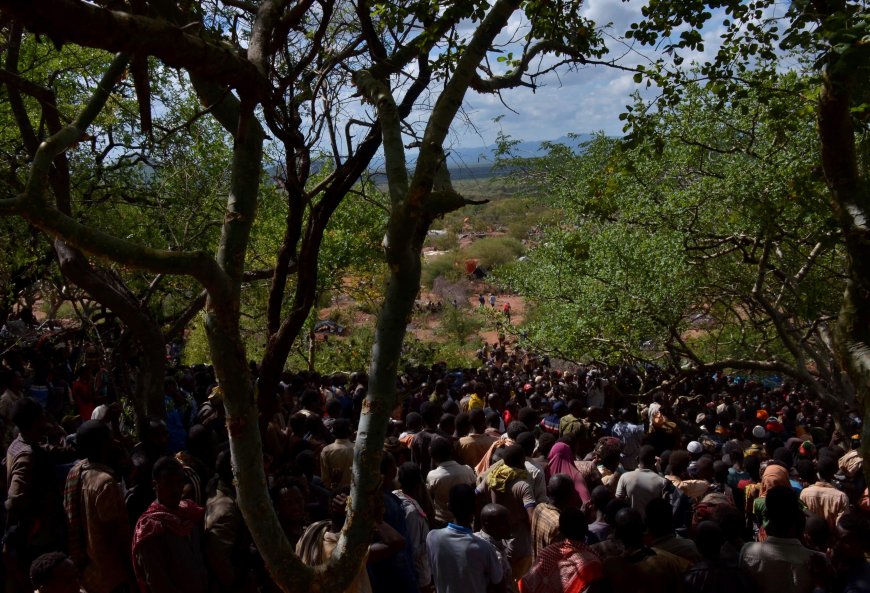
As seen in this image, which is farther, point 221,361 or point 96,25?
point 221,361

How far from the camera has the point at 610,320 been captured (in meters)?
11.2

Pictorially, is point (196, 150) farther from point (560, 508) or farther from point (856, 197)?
point (856, 197)

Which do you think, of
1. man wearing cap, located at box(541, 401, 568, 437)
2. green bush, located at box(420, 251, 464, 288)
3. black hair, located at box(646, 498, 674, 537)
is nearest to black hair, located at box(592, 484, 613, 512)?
black hair, located at box(646, 498, 674, 537)

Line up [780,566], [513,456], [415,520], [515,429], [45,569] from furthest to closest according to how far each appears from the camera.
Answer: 1. [515,429]
2. [513,456]
3. [415,520]
4. [780,566]
5. [45,569]

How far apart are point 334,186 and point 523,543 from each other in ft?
9.83

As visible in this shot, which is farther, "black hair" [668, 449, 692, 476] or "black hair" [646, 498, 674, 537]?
"black hair" [668, 449, 692, 476]

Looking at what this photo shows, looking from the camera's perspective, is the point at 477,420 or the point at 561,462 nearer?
the point at 561,462

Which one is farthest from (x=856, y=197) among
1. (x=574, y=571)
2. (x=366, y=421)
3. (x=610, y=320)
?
(x=610, y=320)

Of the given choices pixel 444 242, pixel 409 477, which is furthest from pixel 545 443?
pixel 444 242

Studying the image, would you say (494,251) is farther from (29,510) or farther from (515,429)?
(29,510)

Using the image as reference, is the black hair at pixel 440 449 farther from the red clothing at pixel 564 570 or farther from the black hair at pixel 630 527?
the black hair at pixel 630 527

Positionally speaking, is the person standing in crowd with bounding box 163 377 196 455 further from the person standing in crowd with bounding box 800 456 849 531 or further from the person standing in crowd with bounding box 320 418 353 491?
the person standing in crowd with bounding box 800 456 849 531

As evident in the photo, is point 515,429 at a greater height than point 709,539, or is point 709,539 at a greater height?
point 709,539

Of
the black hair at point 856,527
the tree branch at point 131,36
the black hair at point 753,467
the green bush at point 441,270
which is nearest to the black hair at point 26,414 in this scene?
the tree branch at point 131,36
